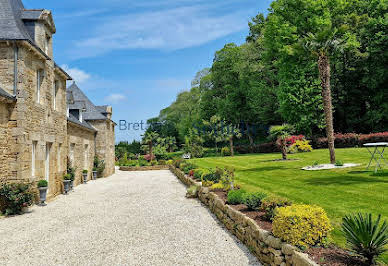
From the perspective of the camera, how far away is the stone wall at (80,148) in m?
19.6

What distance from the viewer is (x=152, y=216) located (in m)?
10.4

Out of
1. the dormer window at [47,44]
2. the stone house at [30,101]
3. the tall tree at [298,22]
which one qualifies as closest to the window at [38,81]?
the stone house at [30,101]

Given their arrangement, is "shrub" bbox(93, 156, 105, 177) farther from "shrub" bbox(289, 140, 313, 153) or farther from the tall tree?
the tall tree

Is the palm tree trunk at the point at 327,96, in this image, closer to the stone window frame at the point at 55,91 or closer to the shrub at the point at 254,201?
the shrub at the point at 254,201

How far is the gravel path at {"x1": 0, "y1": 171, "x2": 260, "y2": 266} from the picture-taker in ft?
21.2

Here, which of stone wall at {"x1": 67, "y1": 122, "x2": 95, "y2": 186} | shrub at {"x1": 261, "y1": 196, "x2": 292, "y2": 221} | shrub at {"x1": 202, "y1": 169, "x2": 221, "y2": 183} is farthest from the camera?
stone wall at {"x1": 67, "y1": 122, "x2": 95, "y2": 186}

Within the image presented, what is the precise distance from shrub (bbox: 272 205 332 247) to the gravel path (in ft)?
4.03

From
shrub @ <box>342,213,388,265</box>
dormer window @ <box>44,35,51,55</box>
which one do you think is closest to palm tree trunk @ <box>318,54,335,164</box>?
shrub @ <box>342,213,388,265</box>

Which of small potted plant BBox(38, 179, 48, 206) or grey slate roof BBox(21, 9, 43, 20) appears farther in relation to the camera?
grey slate roof BBox(21, 9, 43, 20)

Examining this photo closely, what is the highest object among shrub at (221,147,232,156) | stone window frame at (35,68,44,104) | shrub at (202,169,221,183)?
stone window frame at (35,68,44,104)

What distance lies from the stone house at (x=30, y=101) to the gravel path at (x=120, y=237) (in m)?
2.12

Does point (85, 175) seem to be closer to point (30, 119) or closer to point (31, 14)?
point (30, 119)

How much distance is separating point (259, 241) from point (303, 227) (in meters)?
1.29

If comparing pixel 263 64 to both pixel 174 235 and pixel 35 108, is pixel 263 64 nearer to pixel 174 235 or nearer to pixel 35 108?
pixel 35 108
